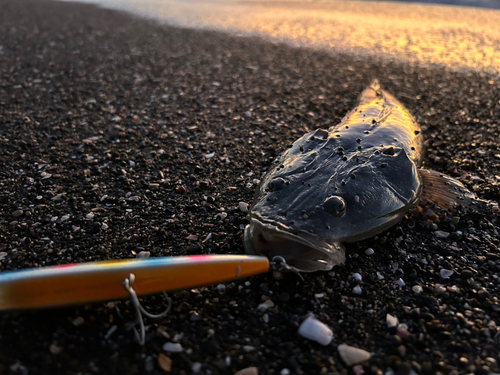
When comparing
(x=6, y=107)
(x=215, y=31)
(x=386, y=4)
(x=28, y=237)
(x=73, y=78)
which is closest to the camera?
(x=28, y=237)

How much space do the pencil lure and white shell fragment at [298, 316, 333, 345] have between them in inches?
17.6

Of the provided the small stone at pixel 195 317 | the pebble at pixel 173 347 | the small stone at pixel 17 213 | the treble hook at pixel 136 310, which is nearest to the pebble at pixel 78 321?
the treble hook at pixel 136 310

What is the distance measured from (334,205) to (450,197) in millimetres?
1542

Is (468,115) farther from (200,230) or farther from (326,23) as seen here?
(326,23)

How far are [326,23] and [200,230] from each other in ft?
34.1

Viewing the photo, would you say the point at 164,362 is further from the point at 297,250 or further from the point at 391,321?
the point at 391,321

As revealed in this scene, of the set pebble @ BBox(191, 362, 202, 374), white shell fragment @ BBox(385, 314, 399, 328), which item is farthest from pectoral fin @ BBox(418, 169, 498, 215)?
pebble @ BBox(191, 362, 202, 374)

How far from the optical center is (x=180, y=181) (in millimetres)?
4016

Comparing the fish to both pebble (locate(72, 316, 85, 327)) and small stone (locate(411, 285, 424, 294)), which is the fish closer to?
small stone (locate(411, 285, 424, 294))

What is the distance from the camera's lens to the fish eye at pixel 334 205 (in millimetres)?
2660

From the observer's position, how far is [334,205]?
266 cm

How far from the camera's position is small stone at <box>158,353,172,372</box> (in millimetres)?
2141

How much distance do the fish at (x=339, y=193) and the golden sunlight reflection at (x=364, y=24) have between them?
5.41 metres

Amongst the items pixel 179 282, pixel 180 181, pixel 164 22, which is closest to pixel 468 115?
pixel 180 181
